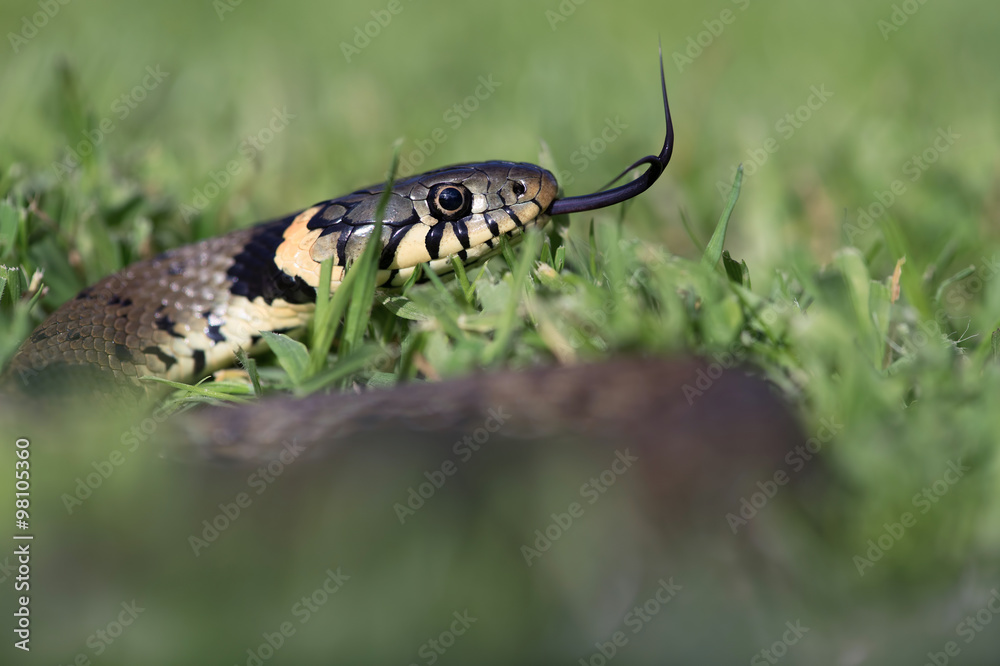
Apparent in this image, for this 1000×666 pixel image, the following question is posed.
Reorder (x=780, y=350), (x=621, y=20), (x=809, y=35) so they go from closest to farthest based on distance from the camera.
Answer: (x=780, y=350) < (x=809, y=35) < (x=621, y=20)

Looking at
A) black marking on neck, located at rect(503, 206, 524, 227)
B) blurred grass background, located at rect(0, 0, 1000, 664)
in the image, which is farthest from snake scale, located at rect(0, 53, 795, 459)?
blurred grass background, located at rect(0, 0, 1000, 664)

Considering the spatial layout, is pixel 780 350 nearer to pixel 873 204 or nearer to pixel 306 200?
pixel 873 204

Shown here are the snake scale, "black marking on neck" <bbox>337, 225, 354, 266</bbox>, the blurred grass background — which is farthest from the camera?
"black marking on neck" <bbox>337, 225, 354, 266</bbox>

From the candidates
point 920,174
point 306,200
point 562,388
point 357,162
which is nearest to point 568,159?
point 357,162

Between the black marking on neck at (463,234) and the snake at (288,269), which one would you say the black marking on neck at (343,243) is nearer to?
the snake at (288,269)

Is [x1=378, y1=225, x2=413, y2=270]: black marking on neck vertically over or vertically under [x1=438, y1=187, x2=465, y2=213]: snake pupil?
under

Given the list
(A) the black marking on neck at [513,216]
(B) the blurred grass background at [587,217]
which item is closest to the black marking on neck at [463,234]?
(A) the black marking on neck at [513,216]

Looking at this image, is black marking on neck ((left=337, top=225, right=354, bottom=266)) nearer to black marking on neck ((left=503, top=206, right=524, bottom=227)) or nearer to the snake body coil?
the snake body coil
